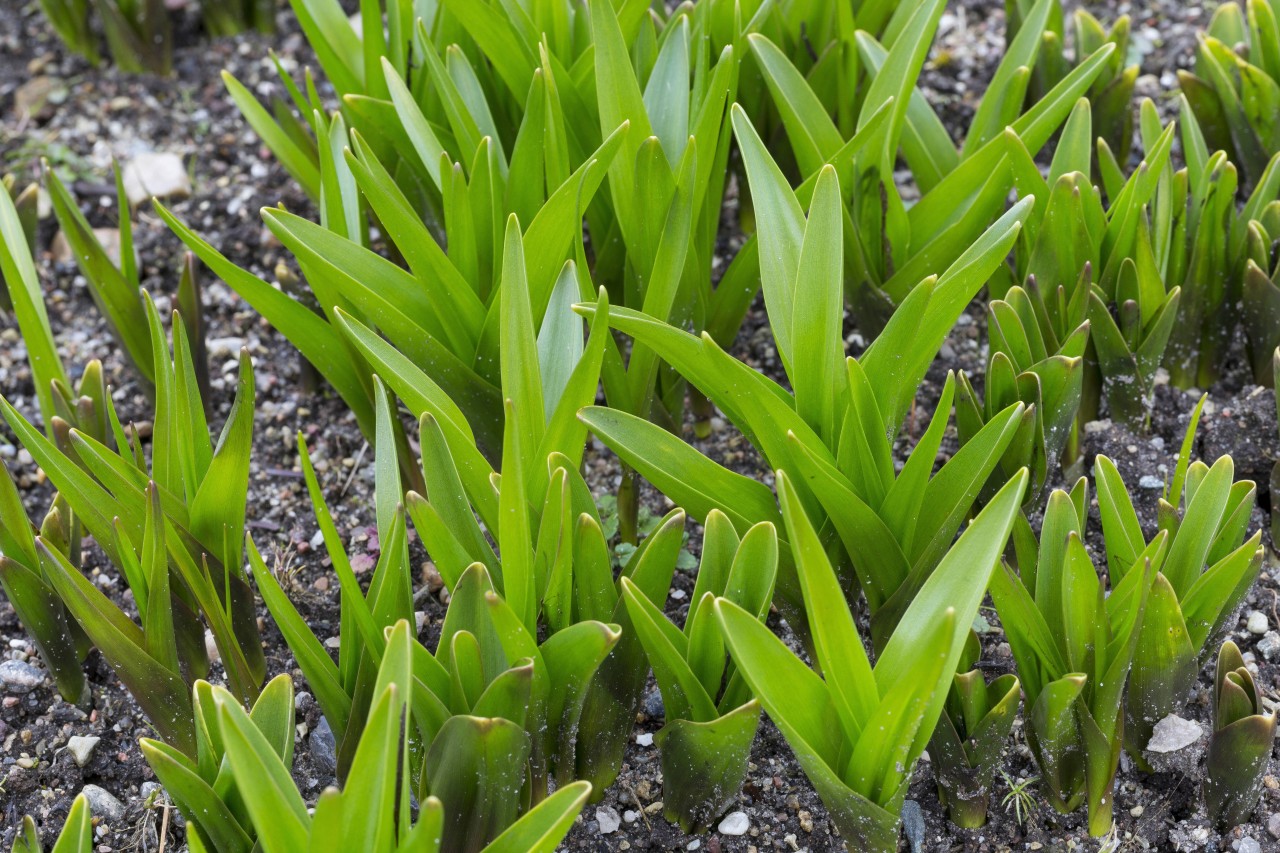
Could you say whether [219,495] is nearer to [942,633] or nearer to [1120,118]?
[942,633]

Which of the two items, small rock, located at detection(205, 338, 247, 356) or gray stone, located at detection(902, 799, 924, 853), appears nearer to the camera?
gray stone, located at detection(902, 799, 924, 853)

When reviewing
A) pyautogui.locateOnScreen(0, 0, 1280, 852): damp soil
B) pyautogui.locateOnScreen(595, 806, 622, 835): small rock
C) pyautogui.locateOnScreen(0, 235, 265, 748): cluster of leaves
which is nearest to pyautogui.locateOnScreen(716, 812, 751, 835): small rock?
pyautogui.locateOnScreen(0, 0, 1280, 852): damp soil

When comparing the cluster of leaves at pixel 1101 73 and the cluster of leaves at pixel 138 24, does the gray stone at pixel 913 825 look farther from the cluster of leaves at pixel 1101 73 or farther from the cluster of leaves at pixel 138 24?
the cluster of leaves at pixel 138 24

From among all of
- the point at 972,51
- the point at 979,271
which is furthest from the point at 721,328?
the point at 972,51

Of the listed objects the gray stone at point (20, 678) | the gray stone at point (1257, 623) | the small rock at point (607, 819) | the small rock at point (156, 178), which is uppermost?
the small rock at point (156, 178)

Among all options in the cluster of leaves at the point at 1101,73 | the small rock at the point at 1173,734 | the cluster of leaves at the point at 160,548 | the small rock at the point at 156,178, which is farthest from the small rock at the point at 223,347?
the small rock at the point at 1173,734

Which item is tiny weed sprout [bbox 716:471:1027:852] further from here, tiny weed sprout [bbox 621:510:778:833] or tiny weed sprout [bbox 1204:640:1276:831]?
tiny weed sprout [bbox 1204:640:1276:831]
